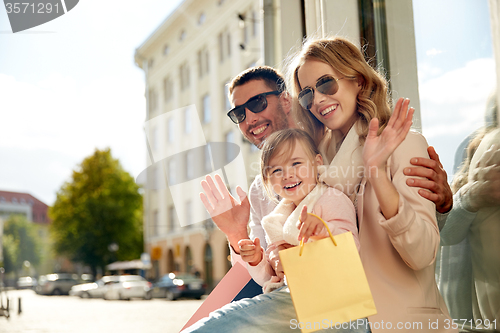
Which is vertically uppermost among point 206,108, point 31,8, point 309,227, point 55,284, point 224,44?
point 224,44

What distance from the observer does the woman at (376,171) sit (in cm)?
84

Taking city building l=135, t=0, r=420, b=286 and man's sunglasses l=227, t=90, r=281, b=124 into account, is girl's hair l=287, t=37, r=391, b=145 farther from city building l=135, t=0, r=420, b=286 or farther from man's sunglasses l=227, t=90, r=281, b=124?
city building l=135, t=0, r=420, b=286

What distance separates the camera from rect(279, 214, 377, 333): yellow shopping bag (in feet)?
2.42

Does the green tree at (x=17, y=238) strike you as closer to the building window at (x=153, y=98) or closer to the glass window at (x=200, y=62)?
the building window at (x=153, y=98)

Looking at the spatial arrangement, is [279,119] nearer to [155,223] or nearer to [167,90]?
[167,90]

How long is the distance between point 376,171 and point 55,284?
16659mm

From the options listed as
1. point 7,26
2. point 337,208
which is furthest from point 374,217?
point 7,26

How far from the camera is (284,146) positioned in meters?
1.01

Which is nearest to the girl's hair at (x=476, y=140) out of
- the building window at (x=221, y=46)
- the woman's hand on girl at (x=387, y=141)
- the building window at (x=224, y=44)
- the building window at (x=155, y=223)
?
the woman's hand on girl at (x=387, y=141)

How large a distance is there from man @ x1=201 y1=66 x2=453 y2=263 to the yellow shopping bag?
17.7 inches

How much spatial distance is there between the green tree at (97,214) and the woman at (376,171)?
60.3 ft

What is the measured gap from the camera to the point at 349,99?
41.6 inches

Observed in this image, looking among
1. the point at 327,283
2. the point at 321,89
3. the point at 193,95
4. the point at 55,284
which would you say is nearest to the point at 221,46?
the point at 193,95

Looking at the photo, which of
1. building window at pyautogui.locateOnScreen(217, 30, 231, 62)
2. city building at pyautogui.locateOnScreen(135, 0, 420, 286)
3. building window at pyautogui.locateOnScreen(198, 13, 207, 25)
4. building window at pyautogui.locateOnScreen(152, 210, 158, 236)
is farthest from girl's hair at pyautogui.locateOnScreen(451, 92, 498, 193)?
building window at pyautogui.locateOnScreen(152, 210, 158, 236)
